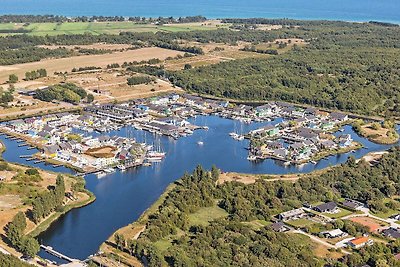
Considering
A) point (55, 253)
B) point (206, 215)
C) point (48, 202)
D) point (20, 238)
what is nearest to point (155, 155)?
point (206, 215)

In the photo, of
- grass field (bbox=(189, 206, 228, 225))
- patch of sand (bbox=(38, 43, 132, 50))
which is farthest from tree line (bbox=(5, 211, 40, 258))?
patch of sand (bbox=(38, 43, 132, 50))

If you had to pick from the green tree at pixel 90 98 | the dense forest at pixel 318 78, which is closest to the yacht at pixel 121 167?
the green tree at pixel 90 98

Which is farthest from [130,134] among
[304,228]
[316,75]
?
[316,75]

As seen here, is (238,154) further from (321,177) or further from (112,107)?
(112,107)

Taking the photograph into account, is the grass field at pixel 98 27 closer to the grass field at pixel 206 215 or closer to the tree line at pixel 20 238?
the grass field at pixel 206 215

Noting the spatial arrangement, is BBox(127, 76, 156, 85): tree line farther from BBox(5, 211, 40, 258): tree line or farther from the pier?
the pier
